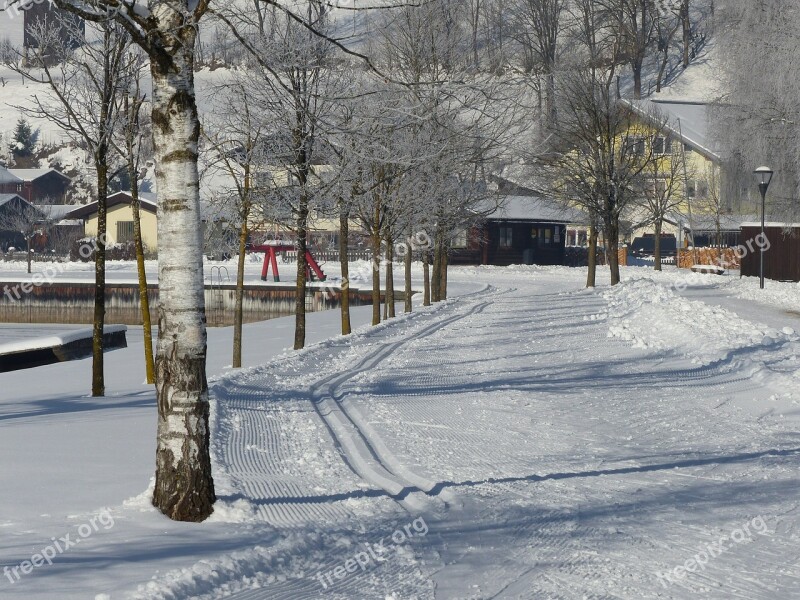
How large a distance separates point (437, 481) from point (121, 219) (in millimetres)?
64386

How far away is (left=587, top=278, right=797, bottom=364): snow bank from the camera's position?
15859 millimetres

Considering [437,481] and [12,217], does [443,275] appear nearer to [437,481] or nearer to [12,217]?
[437,481]

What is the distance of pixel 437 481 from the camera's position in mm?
7945

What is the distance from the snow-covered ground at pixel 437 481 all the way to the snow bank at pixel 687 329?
0.65ft

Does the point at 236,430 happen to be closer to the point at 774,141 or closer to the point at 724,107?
the point at 774,141

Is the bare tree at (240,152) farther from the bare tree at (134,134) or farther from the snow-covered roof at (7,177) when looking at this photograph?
the snow-covered roof at (7,177)

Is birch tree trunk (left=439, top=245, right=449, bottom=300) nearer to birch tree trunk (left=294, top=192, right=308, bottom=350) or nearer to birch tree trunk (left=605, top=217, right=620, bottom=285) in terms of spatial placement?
birch tree trunk (left=605, top=217, right=620, bottom=285)

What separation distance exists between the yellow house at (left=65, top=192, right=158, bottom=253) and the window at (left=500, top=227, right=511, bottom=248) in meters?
23.1

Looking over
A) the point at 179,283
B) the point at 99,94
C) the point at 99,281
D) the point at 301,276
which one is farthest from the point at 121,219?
the point at 179,283

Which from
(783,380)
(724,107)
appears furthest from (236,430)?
(724,107)

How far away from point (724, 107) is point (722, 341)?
23361mm

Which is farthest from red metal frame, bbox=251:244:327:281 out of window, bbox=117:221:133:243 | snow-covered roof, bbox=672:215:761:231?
snow-covered roof, bbox=672:215:761:231

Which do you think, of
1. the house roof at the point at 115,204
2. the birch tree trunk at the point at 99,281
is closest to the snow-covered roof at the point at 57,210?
the house roof at the point at 115,204

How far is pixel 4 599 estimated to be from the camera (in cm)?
481
